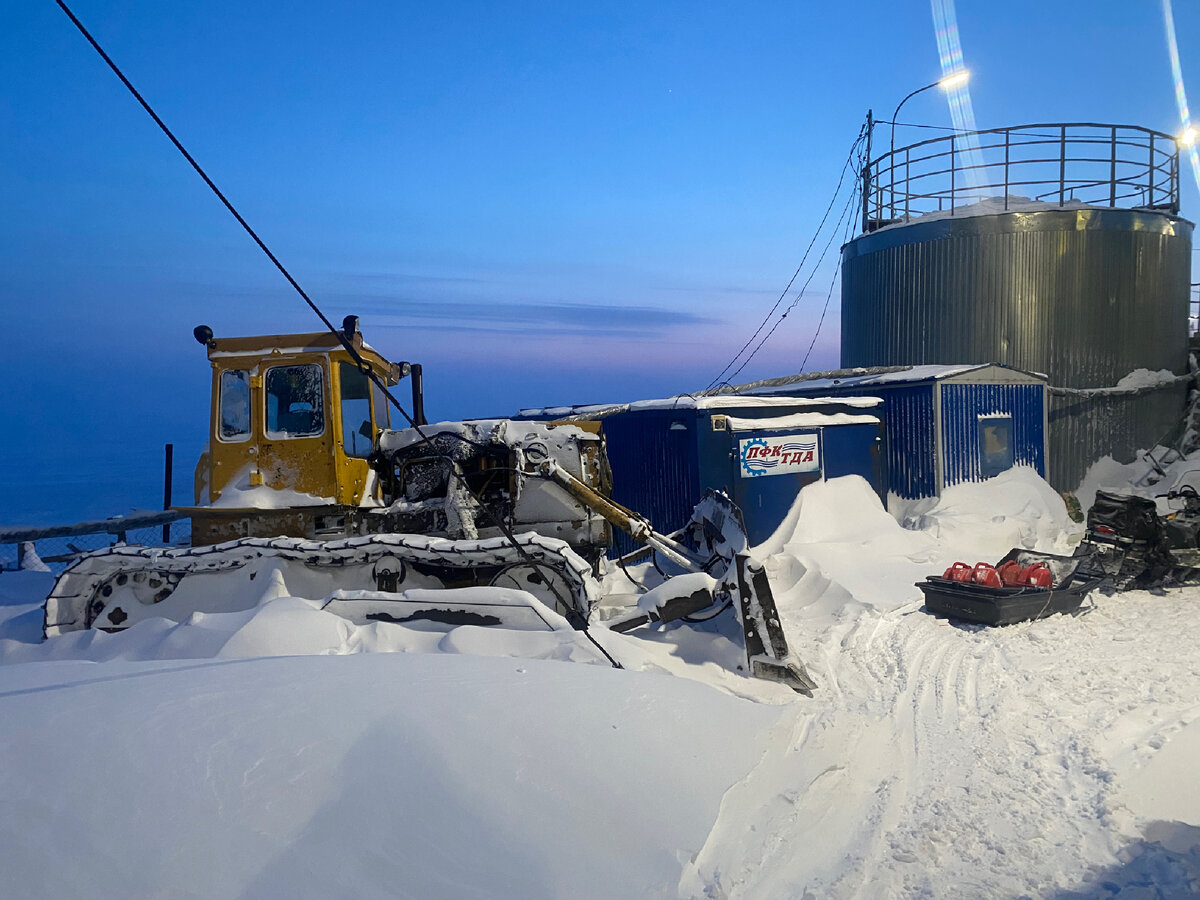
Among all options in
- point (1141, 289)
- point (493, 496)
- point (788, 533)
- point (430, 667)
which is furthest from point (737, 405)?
point (1141, 289)

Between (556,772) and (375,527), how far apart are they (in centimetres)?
389

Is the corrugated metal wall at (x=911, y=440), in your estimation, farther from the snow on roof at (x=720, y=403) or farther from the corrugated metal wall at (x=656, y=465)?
the corrugated metal wall at (x=656, y=465)

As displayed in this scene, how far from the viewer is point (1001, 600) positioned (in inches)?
270

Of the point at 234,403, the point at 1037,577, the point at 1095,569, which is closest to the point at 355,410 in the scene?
the point at 234,403

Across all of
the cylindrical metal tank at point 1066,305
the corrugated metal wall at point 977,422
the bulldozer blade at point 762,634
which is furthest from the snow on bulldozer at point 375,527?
the cylindrical metal tank at point 1066,305

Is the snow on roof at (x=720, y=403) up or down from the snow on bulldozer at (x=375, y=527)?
up

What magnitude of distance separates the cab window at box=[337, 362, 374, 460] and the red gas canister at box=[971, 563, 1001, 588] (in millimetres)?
5853

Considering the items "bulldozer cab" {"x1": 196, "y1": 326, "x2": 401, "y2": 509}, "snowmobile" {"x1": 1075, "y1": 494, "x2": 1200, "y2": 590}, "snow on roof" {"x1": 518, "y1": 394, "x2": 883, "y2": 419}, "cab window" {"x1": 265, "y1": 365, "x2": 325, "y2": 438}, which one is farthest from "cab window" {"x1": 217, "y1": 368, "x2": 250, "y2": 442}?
"snowmobile" {"x1": 1075, "y1": 494, "x2": 1200, "y2": 590}

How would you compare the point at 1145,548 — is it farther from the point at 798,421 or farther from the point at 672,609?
the point at 672,609

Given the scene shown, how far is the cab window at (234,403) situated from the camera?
6535 mm

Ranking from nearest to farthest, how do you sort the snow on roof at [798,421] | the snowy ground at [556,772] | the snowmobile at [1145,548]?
the snowy ground at [556,772] → the snowmobile at [1145,548] → the snow on roof at [798,421]

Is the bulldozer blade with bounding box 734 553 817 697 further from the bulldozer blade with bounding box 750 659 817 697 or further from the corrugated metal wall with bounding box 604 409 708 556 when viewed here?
the corrugated metal wall with bounding box 604 409 708 556

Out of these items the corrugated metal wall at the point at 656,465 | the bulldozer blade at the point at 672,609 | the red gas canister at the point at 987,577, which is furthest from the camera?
the corrugated metal wall at the point at 656,465

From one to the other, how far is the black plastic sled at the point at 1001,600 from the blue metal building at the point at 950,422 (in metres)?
4.69
